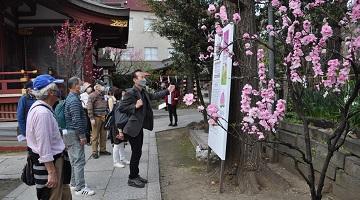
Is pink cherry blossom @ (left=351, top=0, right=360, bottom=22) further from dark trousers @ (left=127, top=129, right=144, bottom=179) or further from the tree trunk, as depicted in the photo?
dark trousers @ (left=127, top=129, right=144, bottom=179)

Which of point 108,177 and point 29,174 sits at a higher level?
point 29,174

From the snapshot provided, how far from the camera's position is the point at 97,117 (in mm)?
10023

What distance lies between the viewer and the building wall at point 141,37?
52016 millimetres

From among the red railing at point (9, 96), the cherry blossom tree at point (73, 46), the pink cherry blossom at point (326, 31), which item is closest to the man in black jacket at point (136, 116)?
the pink cherry blossom at point (326, 31)

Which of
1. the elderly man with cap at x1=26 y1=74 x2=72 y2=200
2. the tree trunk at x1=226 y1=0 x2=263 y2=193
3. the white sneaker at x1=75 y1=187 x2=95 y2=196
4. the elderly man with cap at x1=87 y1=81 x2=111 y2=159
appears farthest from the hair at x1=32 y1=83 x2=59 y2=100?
the elderly man with cap at x1=87 y1=81 x2=111 y2=159

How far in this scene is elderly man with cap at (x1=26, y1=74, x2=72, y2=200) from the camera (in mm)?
4488

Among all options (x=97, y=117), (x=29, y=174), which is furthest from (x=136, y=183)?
(x=97, y=117)

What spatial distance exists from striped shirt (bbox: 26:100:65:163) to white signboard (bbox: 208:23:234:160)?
7.69 ft

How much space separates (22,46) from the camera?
653 inches

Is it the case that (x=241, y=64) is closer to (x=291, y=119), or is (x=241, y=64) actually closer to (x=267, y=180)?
(x=267, y=180)

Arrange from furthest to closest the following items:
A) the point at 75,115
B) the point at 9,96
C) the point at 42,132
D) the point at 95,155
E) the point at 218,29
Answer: the point at 9,96 → the point at 95,155 → the point at 75,115 → the point at 218,29 → the point at 42,132

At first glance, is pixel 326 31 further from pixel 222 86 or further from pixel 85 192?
pixel 85 192

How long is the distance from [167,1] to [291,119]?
694 cm

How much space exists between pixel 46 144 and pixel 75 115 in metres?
1.96
